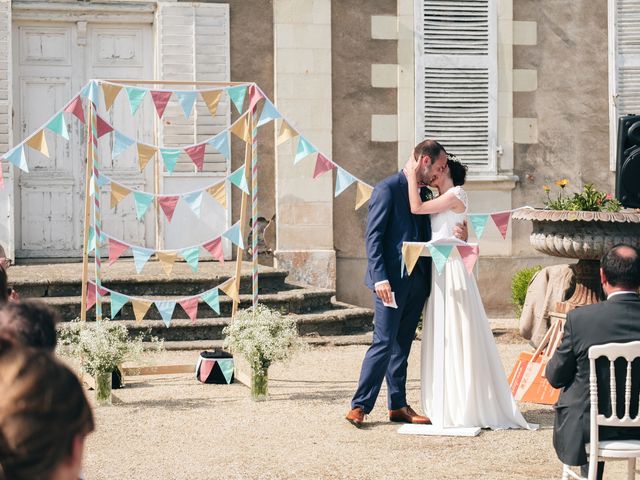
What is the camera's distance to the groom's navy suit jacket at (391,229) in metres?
5.80

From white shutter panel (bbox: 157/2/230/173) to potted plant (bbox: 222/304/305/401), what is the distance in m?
3.85

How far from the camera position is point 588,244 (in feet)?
22.5

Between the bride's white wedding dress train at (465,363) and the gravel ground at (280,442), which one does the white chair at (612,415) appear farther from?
the bride's white wedding dress train at (465,363)

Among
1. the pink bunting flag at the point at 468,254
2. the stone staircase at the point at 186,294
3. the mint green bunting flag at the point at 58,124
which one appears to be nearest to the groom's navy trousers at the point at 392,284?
→ the pink bunting flag at the point at 468,254

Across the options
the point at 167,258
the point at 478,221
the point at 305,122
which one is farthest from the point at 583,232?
the point at 305,122

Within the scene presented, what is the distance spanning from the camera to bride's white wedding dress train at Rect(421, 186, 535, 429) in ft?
19.0

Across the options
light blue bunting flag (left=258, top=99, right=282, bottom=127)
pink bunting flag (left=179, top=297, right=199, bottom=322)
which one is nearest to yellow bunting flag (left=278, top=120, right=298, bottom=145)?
light blue bunting flag (left=258, top=99, right=282, bottom=127)

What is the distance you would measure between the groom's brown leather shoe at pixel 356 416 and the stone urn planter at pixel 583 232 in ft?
→ 6.02

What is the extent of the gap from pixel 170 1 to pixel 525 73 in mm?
3669

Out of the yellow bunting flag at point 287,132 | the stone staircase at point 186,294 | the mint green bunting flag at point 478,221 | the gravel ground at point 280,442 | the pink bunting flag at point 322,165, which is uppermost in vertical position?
the yellow bunting flag at point 287,132

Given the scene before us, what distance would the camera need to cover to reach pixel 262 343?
6473 mm

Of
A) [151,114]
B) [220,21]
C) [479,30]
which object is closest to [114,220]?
[151,114]

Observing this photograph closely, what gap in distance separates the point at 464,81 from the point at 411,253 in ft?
18.1

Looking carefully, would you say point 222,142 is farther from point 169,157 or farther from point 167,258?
point 167,258
